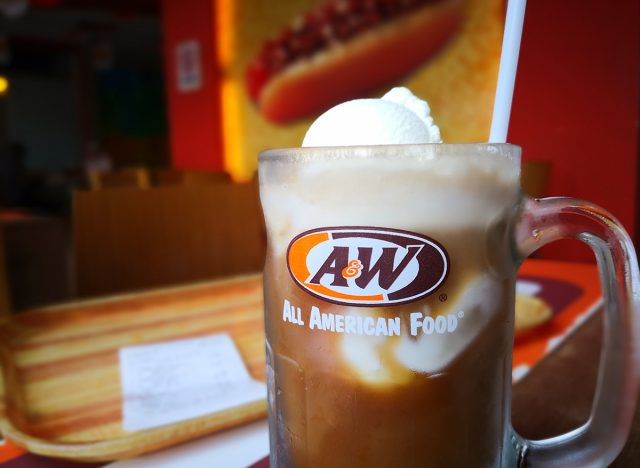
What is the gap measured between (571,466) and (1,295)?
2.81 metres

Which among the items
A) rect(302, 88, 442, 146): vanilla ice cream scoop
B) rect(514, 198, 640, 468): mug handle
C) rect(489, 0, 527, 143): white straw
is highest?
rect(489, 0, 527, 143): white straw

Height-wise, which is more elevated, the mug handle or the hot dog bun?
the hot dog bun

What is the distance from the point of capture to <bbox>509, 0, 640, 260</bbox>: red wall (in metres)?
2.08

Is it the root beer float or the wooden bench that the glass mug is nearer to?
the root beer float

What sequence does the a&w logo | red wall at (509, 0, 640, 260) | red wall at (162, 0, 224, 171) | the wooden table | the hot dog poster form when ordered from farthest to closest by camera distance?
red wall at (162, 0, 224, 171)
the hot dog poster
red wall at (509, 0, 640, 260)
the wooden table
the a&w logo

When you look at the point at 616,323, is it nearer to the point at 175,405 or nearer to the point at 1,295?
the point at 175,405

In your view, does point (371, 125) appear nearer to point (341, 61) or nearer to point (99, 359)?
point (99, 359)

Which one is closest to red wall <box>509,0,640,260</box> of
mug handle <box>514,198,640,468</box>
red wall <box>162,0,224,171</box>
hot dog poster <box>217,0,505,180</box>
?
hot dog poster <box>217,0,505,180</box>

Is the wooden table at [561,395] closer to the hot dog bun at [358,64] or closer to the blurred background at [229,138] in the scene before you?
the blurred background at [229,138]

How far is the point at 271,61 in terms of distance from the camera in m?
4.34

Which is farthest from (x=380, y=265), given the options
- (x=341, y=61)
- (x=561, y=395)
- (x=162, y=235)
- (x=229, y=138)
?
(x=229, y=138)

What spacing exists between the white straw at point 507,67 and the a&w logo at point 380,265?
0.41 feet

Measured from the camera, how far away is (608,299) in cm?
39

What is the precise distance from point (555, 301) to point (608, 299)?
61 centimetres
